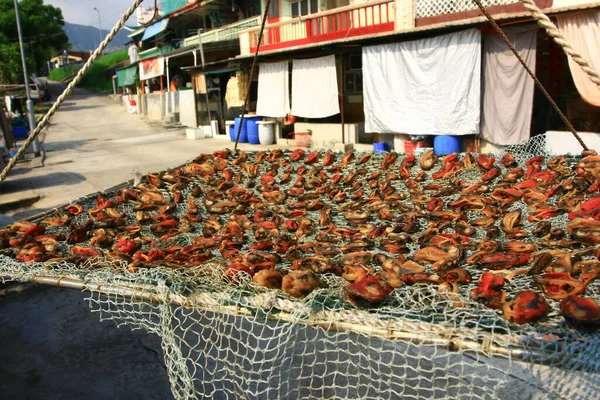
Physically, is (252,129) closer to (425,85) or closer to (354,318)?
(425,85)

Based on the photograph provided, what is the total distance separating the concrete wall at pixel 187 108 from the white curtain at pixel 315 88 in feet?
30.7

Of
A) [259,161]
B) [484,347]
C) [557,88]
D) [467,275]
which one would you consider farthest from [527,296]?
[557,88]

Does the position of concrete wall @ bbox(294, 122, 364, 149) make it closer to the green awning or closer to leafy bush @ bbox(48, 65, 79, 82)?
the green awning

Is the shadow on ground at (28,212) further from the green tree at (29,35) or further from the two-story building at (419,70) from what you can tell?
the green tree at (29,35)

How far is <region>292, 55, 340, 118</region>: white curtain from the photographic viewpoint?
15.4m

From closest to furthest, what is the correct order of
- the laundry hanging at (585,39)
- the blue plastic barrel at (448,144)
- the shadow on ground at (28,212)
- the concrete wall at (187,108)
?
the laundry hanging at (585,39) < the shadow on ground at (28,212) < the blue plastic barrel at (448,144) < the concrete wall at (187,108)

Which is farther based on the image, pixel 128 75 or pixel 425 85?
pixel 128 75

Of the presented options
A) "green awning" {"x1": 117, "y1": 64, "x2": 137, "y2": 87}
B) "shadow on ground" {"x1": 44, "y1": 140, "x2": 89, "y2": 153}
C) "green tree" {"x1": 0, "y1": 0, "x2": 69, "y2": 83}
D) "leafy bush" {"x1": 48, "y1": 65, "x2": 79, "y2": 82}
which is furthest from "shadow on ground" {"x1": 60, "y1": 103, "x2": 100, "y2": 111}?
"leafy bush" {"x1": 48, "y1": 65, "x2": 79, "y2": 82}

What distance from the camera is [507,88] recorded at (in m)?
11.2

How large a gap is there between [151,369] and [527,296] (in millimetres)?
3574

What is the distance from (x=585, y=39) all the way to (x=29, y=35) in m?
44.5

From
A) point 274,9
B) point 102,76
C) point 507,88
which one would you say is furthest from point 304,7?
point 102,76

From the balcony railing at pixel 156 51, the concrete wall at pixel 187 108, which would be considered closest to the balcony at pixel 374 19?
the concrete wall at pixel 187 108

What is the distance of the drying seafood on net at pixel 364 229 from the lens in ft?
8.54
